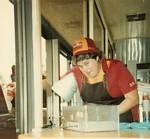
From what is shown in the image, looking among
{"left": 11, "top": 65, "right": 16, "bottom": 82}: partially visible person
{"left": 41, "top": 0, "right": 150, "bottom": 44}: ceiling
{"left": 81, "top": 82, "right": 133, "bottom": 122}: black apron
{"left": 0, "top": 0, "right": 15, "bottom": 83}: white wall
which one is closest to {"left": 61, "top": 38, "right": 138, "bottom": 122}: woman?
{"left": 81, "top": 82, "right": 133, "bottom": 122}: black apron

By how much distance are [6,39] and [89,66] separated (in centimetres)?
76

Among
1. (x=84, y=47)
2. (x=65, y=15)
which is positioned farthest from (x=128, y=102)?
(x=65, y=15)

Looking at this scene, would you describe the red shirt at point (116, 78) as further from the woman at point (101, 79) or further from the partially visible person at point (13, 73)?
the partially visible person at point (13, 73)

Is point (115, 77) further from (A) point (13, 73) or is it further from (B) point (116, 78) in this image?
(A) point (13, 73)

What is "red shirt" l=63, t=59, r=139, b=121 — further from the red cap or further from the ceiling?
the ceiling

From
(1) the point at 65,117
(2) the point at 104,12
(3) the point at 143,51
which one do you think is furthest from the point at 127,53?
(1) the point at 65,117

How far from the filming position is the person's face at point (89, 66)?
2.02 metres

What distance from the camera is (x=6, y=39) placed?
7.86 ft

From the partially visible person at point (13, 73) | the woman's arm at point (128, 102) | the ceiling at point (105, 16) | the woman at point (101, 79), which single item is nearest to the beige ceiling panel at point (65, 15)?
the ceiling at point (105, 16)

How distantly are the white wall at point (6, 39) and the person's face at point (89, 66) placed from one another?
1.78ft

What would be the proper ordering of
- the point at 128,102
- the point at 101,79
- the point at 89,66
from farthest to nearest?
the point at 101,79 < the point at 89,66 < the point at 128,102

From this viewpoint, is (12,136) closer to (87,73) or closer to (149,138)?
(87,73)

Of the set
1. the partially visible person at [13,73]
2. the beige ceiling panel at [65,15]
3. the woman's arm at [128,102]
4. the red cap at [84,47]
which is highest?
the beige ceiling panel at [65,15]

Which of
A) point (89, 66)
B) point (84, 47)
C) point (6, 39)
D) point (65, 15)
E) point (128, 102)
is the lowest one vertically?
point (128, 102)
